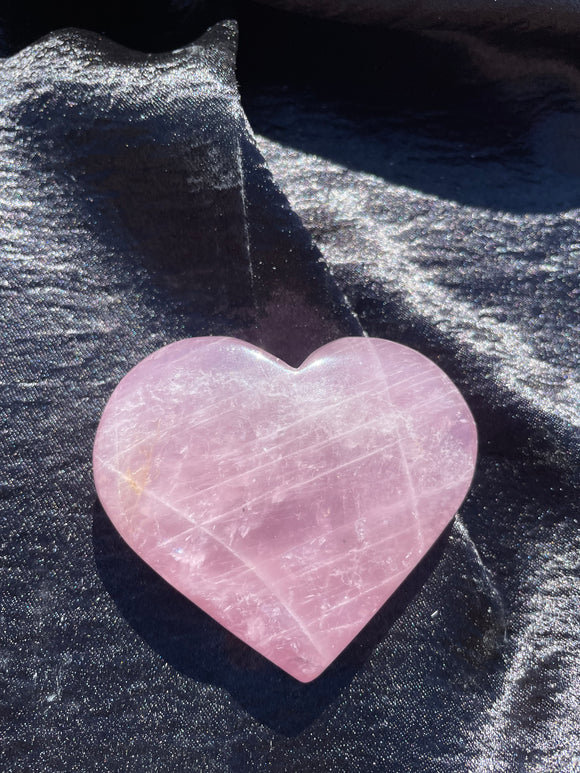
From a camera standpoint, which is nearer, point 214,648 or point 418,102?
point 214,648

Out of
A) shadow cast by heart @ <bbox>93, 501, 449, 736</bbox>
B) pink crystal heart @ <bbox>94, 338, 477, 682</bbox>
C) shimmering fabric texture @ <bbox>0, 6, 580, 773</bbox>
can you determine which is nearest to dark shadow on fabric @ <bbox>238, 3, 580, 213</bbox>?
shimmering fabric texture @ <bbox>0, 6, 580, 773</bbox>

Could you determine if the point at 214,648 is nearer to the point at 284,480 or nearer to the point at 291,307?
the point at 284,480

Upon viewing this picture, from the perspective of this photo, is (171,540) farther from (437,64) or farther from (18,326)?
(437,64)

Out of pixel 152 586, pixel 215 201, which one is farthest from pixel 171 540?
pixel 215 201

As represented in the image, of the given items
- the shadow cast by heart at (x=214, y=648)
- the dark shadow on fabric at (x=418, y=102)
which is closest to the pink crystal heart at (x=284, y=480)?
the shadow cast by heart at (x=214, y=648)

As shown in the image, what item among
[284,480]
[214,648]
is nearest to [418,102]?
[284,480]
